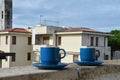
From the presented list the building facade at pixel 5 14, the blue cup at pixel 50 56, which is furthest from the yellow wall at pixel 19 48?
the blue cup at pixel 50 56

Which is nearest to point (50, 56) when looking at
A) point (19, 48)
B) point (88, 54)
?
point (88, 54)

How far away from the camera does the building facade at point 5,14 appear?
147 feet

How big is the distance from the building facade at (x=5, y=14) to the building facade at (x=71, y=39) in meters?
9.93

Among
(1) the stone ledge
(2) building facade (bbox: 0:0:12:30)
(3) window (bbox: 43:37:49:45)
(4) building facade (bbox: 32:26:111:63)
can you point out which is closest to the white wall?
(4) building facade (bbox: 32:26:111:63)

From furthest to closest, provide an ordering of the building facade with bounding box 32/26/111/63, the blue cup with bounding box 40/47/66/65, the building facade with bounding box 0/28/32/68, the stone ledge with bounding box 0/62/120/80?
1. the building facade with bounding box 0/28/32/68
2. the building facade with bounding box 32/26/111/63
3. the blue cup with bounding box 40/47/66/65
4. the stone ledge with bounding box 0/62/120/80

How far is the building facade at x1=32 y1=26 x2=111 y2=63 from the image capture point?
32344 millimetres

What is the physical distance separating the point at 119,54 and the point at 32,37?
1046 centimetres

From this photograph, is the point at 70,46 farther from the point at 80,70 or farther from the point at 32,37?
the point at 80,70

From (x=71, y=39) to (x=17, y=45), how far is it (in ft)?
21.9

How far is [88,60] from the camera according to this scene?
144 inches

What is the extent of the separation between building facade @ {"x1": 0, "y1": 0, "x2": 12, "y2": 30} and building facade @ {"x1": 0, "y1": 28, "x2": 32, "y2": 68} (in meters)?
8.08

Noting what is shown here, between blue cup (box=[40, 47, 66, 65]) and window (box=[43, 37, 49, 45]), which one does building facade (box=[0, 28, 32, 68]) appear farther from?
blue cup (box=[40, 47, 66, 65])

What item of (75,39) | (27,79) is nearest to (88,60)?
(27,79)

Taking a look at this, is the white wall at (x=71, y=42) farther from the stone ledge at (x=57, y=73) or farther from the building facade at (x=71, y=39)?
the stone ledge at (x=57, y=73)
